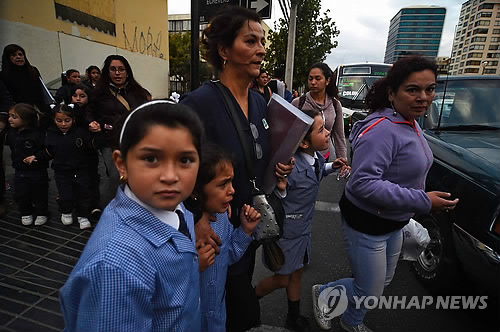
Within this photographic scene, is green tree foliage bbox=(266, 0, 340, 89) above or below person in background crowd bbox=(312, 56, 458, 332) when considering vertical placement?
above

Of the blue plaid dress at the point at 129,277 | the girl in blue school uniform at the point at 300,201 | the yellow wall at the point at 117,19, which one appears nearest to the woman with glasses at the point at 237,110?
the girl in blue school uniform at the point at 300,201

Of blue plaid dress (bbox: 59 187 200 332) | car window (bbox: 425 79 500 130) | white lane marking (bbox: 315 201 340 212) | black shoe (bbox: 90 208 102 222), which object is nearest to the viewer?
blue plaid dress (bbox: 59 187 200 332)

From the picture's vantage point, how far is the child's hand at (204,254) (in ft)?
4.38

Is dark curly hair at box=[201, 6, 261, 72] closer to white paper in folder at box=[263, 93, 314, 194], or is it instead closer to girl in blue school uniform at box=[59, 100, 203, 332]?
white paper in folder at box=[263, 93, 314, 194]

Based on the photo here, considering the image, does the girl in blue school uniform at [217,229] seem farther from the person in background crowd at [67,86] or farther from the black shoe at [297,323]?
the person in background crowd at [67,86]

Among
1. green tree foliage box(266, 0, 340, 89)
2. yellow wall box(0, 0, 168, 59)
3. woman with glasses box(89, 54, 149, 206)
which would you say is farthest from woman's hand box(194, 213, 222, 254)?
green tree foliage box(266, 0, 340, 89)

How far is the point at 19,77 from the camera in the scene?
4371mm

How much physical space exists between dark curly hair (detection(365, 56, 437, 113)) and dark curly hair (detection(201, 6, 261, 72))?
0.93 meters

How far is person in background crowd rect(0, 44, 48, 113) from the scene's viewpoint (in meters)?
4.22

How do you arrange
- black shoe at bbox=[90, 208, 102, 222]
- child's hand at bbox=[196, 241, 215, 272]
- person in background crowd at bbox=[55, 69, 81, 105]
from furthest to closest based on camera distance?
person in background crowd at bbox=[55, 69, 81, 105]
black shoe at bbox=[90, 208, 102, 222]
child's hand at bbox=[196, 241, 215, 272]

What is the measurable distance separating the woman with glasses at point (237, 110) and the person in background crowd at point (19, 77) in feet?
12.9

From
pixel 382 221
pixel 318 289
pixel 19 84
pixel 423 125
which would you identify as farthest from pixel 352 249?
pixel 19 84

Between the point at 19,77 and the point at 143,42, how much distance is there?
12258 millimetres

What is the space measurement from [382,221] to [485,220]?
34.0 inches
